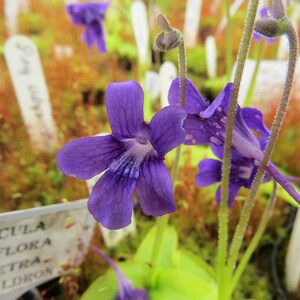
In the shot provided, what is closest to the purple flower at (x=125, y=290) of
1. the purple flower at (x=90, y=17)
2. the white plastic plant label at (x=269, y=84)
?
the purple flower at (x=90, y=17)

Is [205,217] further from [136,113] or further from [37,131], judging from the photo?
[136,113]

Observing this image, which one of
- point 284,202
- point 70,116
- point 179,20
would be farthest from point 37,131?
point 179,20

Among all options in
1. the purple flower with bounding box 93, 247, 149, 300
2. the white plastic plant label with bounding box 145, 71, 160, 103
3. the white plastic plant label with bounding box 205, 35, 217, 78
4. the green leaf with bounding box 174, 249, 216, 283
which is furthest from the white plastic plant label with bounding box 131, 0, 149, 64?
the purple flower with bounding box 93, 247, 149, 300

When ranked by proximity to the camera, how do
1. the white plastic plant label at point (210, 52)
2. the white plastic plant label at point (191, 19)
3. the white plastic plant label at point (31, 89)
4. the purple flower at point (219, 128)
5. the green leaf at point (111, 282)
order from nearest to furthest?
the purple flower at point (219, 128)
the green leaf at point (111, 282)
the white plastic plant label at point (31, 89)
the white plastic plant label at point (210, 52)
the white plastic plant label at point (191, 19)

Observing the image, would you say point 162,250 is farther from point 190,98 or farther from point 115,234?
point 190,98

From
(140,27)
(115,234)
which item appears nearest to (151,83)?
(140,27)

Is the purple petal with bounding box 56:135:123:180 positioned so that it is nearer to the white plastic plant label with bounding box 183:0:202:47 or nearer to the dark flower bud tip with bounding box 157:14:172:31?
the dark flower bud tip with bounding box 157:14:172:31

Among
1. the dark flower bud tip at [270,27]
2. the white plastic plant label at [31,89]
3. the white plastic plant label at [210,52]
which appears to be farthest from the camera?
A: the white plastic plant label at [210,52]

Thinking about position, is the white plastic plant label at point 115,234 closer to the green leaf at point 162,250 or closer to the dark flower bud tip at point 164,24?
the green leaf at point 162,250

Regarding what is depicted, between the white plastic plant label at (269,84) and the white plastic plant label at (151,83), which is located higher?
the white plastic plant label at (151,83)
